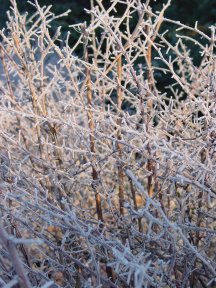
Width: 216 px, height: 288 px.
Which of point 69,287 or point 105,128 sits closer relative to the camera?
point 69,287

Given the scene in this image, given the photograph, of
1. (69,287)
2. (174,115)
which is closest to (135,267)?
(69,287)

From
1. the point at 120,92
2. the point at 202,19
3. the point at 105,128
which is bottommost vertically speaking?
the point at 202,19

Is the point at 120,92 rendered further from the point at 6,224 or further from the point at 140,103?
the point at 6,224

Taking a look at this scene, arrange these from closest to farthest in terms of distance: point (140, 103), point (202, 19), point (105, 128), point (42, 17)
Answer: point (140, 103) < point (42, 17) < point (105, 128) < point (202, 19)

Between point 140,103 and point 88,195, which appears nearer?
point 140,103

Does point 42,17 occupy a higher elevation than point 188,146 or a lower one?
higher

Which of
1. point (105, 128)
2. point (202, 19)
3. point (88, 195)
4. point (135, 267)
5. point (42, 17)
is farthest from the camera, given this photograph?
point (202, 19)

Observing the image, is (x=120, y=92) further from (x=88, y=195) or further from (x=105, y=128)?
(x=88, y=195)

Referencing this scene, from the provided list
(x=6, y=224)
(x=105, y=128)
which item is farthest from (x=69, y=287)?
(x=105, y=128)

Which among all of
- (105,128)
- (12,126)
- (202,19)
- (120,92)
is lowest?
(202,19)
